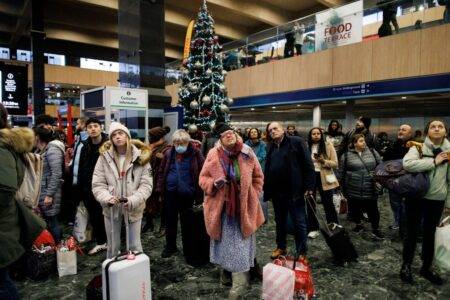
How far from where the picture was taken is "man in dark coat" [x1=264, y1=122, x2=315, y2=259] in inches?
140

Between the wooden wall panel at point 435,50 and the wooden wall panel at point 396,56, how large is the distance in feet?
0.44

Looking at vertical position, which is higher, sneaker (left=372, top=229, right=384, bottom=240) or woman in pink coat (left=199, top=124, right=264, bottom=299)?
woman in pink coat (left=199, top=124, right=264, bottom=299)

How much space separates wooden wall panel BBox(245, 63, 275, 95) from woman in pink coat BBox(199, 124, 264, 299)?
965 centimetres

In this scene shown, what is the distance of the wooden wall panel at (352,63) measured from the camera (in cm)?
→ 924

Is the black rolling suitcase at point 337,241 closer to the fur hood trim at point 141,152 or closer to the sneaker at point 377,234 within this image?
the sneaker at point 377,234

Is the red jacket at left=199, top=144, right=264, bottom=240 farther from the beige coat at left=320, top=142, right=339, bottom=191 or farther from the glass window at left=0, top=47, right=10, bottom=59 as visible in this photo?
the glass window at left=0, top=47, right=10, bottom=59

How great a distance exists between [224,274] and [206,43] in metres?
6.58

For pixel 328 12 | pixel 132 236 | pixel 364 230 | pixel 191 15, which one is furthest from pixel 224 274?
pixel 191 15

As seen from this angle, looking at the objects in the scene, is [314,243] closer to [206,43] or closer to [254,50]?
[206,43]

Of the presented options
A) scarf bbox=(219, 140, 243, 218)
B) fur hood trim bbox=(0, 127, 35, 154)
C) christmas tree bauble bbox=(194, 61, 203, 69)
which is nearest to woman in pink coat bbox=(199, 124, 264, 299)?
scarf bbox=(219, 140, 243, 218)

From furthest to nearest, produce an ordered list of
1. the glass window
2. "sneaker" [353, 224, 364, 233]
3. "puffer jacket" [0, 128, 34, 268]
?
the glass window < "sneaker" [353, 224, 364, 233] < "puffer jacket" [0, 128, 34, 268]

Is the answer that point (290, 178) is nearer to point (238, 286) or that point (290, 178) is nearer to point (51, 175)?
point (238, 286)

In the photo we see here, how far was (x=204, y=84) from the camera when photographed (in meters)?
8.38

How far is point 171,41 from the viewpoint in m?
21.4
